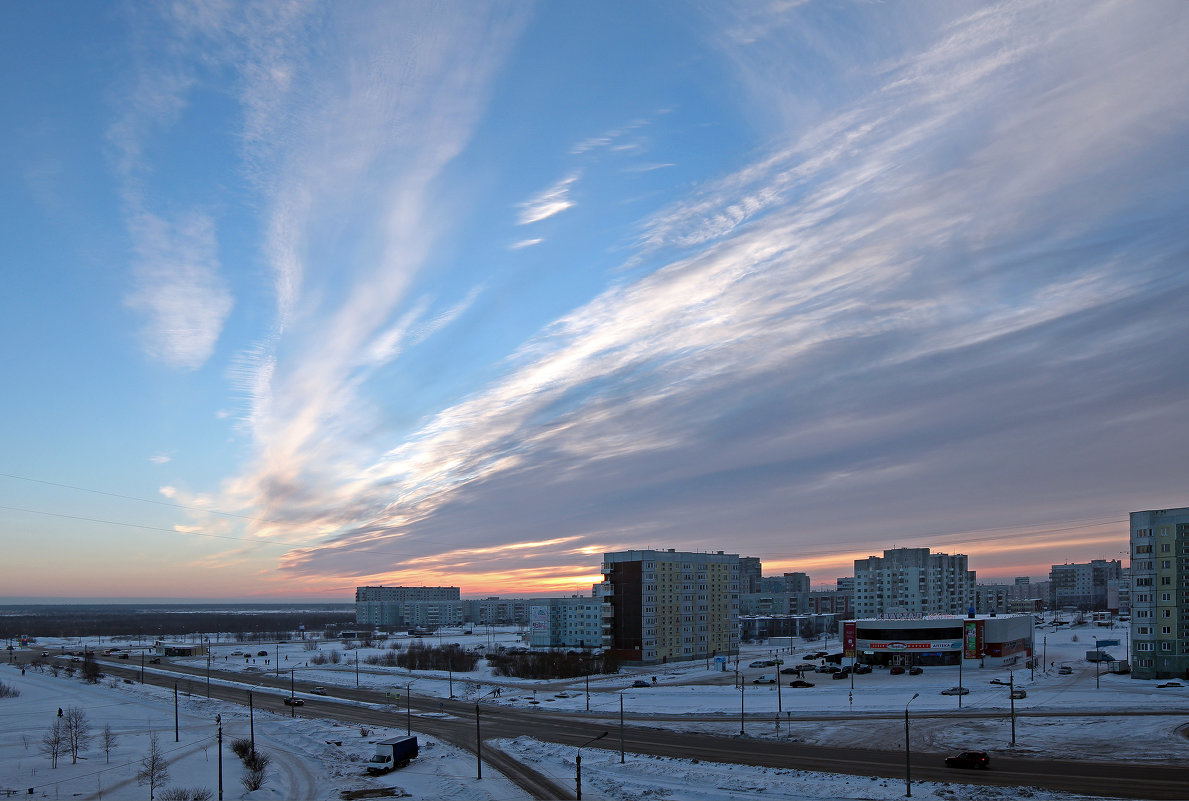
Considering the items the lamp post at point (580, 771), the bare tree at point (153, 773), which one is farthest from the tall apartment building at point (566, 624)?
the bare tree at point (153, 773)

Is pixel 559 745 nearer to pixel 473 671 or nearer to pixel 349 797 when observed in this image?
pixel 349 797

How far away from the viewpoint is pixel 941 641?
117 meters

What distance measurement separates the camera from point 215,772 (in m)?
60.8

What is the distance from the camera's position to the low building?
11469 centimetres

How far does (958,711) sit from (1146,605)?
124 feet

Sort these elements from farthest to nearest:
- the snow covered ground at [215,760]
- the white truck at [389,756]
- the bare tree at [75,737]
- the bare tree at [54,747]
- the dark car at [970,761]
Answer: the bare tree at [75,737] → the bare tree at [54,747] → the white truck at [389,756] → the snow covered ground at [215,760] → the dark car at [970,761]

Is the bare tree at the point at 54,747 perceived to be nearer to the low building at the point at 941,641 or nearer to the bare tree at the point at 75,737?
the bare tree at the point at 75,737

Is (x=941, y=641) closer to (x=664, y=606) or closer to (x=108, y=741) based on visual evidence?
(x=664, y=606)

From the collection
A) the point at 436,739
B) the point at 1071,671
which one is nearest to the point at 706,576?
the point at 1071,671

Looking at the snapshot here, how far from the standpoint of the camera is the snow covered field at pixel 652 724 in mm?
54250

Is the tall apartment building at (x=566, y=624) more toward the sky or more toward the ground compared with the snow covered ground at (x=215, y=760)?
more toward the ground

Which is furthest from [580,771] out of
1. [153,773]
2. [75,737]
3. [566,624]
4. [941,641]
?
[566,624]

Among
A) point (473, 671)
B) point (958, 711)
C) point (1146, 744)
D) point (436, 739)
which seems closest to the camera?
point (1146, 744)

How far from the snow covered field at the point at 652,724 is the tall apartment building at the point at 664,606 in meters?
13.8
